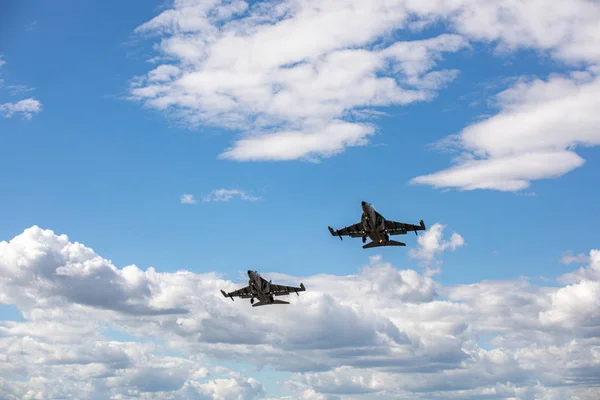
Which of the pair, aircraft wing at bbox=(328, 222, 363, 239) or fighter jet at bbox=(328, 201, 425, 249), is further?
aircraft wing at bbox=(328, 222, 363, 239)

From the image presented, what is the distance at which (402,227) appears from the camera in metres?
121

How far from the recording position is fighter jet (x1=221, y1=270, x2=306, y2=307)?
456ft

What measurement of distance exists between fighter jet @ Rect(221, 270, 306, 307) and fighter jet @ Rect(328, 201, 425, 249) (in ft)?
78.2

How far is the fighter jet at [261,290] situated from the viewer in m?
139

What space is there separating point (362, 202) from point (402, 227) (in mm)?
13069

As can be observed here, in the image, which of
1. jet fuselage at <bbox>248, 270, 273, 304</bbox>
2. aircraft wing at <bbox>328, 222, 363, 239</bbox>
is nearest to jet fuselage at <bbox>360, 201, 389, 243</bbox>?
aircraft wing at <bbox>328, 222, 363, 239</bbox>

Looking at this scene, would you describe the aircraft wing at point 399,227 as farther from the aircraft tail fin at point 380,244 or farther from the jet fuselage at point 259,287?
the jet fuselage at point 259,287

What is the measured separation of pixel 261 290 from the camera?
462 feet

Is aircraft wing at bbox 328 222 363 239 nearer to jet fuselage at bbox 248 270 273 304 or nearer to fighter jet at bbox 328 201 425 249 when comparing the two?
fighter jet at bbox 328 201 425 249

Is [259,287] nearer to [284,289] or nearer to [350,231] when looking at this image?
[284,289]

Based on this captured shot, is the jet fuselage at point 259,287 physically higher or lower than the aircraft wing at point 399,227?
lower

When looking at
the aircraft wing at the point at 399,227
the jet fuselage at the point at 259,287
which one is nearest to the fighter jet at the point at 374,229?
the aircraft wing at the point at 399,227

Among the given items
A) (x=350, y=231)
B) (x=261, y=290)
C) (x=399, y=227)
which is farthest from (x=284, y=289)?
(x=399, y=227)

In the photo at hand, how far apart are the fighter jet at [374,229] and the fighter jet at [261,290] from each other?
2384cm
